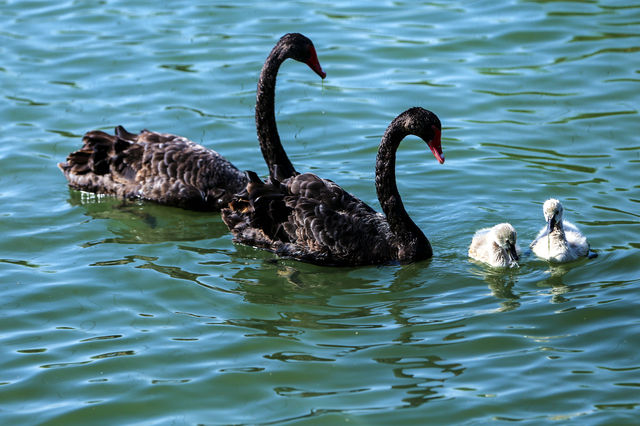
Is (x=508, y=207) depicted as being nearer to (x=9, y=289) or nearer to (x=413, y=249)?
(x=413, y=249)

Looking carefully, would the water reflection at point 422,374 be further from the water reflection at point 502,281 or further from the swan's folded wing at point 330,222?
the swan's folded wing at point 330,222

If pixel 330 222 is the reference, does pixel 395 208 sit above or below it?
above

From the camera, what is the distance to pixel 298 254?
26.1 ft

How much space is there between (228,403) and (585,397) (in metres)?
2.12

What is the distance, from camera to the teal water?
6.09 meters

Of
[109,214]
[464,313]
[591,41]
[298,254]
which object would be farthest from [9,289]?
[591,41]

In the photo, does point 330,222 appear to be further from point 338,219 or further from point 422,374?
point 422,374

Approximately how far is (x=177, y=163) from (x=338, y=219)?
1.91 metres

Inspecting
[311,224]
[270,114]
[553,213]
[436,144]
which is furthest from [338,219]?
[553,213]

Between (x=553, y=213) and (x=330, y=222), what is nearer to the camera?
(x=553, y=213)

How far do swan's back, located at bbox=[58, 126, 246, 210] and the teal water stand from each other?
16cm

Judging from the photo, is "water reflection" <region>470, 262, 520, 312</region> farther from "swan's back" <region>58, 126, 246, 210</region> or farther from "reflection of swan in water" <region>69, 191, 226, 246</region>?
"swan's back" <region>58, 126, 246, 210</region>

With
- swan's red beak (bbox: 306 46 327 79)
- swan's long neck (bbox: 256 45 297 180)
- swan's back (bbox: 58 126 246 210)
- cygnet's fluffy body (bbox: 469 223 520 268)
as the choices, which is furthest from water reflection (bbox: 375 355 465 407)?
swan's red beak (bbox: 306 46 327 79)

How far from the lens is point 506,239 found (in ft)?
24.2
